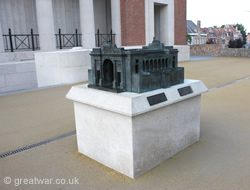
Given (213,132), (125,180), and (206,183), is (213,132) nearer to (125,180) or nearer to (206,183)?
(206,183)

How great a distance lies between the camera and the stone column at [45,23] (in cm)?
1483

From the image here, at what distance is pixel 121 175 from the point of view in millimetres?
3445

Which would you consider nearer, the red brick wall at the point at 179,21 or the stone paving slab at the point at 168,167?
the stone paving slab at the point at 168,167

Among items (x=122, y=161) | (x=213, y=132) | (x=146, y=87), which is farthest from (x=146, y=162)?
(x=213, y=132)

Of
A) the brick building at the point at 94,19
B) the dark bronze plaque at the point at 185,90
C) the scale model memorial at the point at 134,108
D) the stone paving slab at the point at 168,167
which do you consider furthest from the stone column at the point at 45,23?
the dark bronze plaque at the point at 185,90

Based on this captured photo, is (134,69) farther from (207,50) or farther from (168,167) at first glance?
(207,50)

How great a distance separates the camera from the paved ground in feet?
10.6

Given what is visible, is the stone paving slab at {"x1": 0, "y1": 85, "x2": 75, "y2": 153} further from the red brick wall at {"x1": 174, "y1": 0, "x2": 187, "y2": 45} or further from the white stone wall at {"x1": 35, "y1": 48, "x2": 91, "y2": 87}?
the red brick wall at {"x1": 174, "y1": 0, "x2": 187, "y2": 45}

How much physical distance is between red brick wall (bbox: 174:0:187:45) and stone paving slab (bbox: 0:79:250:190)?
21.4 meters

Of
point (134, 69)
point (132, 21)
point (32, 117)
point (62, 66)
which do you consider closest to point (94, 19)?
point (132, 21)

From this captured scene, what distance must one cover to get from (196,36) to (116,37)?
6981cm

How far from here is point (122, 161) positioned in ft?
11.4

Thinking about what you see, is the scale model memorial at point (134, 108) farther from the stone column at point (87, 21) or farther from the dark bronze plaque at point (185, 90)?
the stone column at point (87, 21)

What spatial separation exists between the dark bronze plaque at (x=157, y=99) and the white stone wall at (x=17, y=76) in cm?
948
